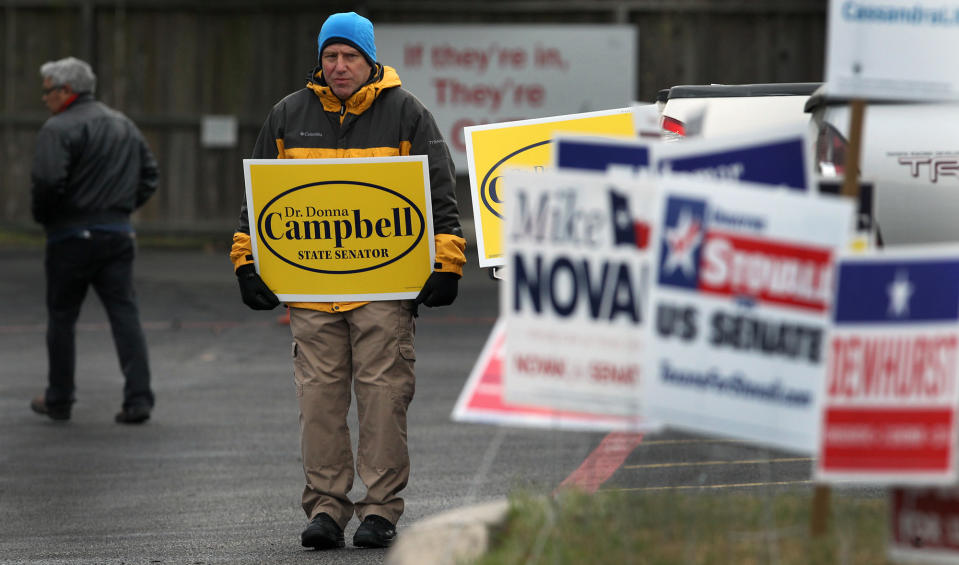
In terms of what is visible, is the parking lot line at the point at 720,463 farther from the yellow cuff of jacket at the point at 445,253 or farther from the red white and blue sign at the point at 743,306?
the red white and blue sign at the point at 743,306

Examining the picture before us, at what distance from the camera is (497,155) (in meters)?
6.86

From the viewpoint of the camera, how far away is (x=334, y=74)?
6.18m

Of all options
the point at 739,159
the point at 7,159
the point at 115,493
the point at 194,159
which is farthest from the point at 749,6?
the point at 739,159

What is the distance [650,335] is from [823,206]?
465mm

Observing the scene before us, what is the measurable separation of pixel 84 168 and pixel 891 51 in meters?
6.72

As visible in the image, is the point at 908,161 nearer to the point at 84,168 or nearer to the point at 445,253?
the point at 445,253

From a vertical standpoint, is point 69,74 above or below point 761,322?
above

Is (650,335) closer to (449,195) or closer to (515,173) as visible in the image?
(515,173)

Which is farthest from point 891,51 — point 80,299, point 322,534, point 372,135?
point 80,299

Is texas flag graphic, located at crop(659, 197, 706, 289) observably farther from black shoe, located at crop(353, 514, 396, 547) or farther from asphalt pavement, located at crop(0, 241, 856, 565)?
black shoe, located at crop(353, 514, 396, 547)

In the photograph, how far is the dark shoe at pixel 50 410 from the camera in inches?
376

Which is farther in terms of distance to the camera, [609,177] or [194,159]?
[194,159]

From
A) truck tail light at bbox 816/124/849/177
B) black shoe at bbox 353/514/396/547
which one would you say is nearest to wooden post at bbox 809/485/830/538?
black shoe at bbox 353/514/396/547

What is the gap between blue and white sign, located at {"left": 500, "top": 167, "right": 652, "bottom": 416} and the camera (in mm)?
3697
